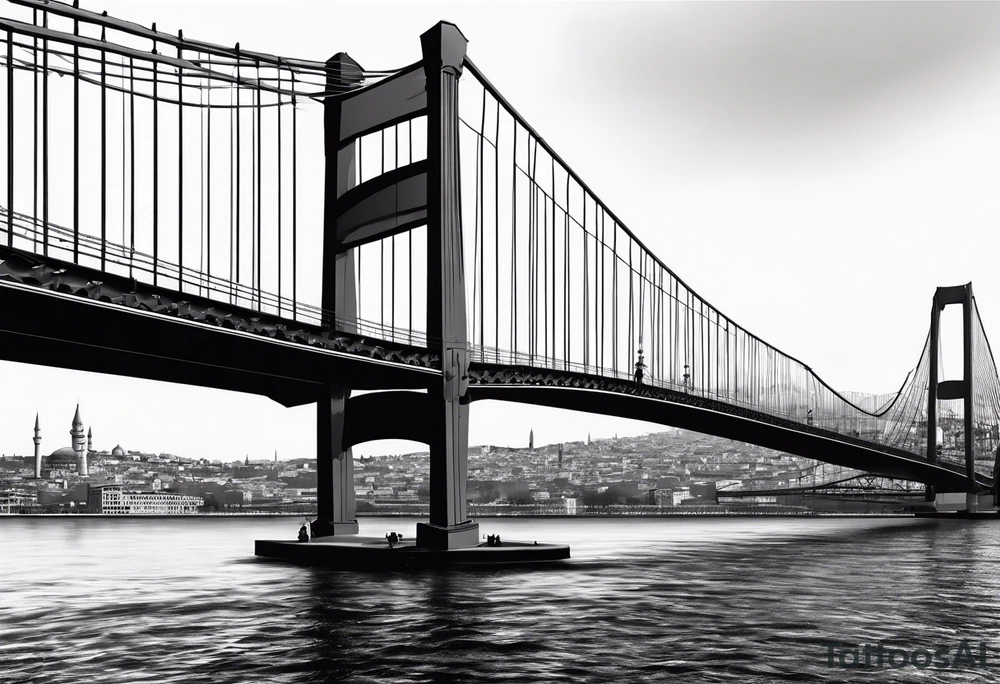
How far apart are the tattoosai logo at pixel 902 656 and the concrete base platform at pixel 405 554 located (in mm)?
15058

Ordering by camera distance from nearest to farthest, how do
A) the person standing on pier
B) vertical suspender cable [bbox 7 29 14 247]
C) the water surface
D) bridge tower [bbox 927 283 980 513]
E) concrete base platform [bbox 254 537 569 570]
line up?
the water surface
vertical suspender cable [bbox 7 29 14 247]
concrete base platform [bbox 254 537 569 570]
the person standing on pier
bridge tower [bbox 927 283 980 513]

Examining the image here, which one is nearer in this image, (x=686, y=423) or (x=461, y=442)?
(x=461, y=442)

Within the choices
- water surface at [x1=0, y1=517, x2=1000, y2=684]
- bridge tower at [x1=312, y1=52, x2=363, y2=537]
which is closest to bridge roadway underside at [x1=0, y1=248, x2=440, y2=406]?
bridge tower at [x1=312, y1=52, x2=363, y2=537]

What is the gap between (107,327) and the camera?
21.4 meters

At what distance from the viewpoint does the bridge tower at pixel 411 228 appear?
3161 cm

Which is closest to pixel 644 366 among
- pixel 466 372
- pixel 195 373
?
pixel 466 372

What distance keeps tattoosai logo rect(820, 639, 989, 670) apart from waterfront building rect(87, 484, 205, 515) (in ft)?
534

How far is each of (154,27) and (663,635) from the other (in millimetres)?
16507

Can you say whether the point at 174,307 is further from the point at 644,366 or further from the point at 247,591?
the point at 644,366

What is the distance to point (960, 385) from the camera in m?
78.8

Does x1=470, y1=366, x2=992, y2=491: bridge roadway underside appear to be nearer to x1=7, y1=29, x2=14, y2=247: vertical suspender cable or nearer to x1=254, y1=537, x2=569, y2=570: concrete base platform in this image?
x1=254, y1=537, x2=569, y2=570: concrete base platform

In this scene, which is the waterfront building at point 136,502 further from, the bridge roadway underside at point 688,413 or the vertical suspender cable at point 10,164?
the vertical suspender cable at point 10,164

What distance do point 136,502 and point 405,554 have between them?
15333 cm

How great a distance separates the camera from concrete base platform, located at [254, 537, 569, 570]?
101 ft
